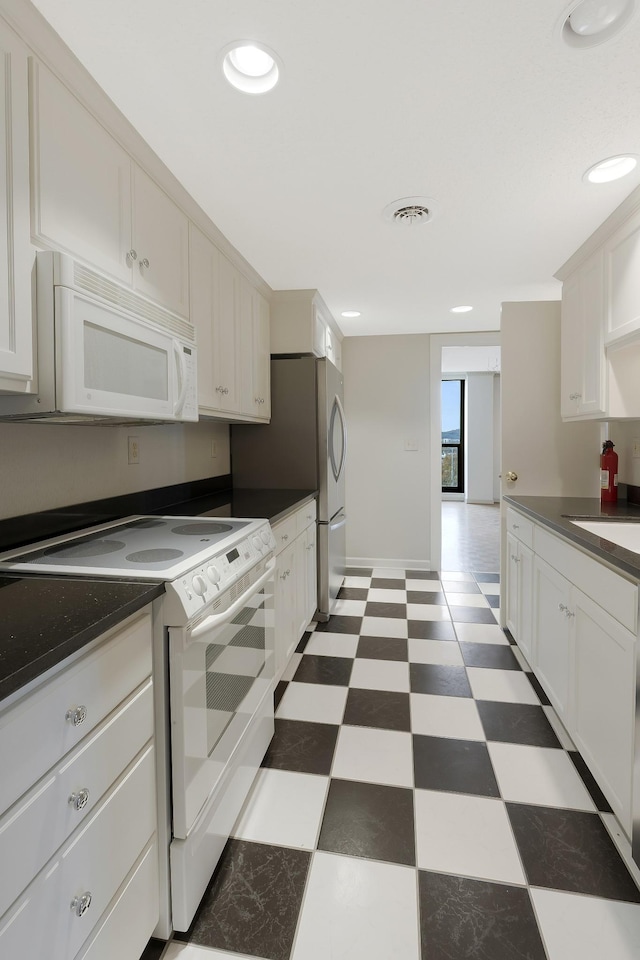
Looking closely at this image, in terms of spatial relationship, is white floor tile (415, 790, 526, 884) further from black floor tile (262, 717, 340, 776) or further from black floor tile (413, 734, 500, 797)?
black floor tile (262, 717, 340, 776)

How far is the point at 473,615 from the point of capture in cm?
323

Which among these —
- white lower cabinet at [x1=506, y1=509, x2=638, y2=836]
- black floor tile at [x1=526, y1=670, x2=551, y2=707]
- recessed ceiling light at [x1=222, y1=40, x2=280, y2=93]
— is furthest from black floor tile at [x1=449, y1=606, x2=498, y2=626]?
recessed ceiling light at [x1=222, y1=40, x2=280, y2=93]

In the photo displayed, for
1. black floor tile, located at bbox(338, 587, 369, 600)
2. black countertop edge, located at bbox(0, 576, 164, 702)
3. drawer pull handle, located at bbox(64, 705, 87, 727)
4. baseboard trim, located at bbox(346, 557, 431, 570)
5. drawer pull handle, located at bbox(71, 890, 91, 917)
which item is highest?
black countertop edge, located at bbox(0, 576, 164, 702)

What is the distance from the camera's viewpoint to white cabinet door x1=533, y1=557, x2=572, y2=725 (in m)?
1.82

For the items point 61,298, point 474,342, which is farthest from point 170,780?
point 474,342

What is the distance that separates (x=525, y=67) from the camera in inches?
48.8

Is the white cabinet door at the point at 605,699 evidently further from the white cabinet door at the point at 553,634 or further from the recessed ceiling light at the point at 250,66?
the recessed ceiling light at the point at 250,66

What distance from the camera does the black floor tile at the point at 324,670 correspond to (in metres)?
2.38

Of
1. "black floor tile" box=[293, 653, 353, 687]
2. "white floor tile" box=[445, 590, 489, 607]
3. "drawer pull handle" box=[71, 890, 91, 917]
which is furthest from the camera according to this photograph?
"white floor tile" box=[445, 590, 489, 607]

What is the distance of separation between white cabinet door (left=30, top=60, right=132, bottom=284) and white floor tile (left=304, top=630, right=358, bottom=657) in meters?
2.11

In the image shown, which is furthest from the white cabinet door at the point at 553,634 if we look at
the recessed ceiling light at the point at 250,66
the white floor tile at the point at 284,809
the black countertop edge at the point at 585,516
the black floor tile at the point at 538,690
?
the recessed ceiling light at the point at 250,66

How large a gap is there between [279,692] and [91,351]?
1.77 metres

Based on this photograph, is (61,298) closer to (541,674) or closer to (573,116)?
(573,116)

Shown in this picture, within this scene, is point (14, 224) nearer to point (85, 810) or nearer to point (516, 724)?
point (85, 810)
